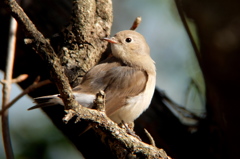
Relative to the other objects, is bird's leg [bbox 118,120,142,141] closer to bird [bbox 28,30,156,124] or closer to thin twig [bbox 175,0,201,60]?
bird [bbox 28,30,156,124]

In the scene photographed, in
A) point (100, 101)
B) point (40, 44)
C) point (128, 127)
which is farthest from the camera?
point (128, 127)

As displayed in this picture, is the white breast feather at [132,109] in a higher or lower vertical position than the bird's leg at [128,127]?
higher

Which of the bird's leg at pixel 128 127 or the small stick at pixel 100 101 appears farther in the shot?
the bird's leg at pixel 128 127

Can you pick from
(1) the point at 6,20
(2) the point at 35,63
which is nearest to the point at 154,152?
(2) the point at 35,63

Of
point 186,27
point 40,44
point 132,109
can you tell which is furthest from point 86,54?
point 40,44

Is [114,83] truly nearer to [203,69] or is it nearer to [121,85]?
[121,85]

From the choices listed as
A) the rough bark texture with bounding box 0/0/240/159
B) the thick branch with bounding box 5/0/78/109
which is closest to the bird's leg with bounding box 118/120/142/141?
the rough bark texture with bounding box 0/0/240/159

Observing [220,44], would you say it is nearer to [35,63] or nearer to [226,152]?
[226,152]

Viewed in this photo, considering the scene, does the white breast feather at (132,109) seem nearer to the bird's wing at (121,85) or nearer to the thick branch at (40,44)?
the bird's wing at (121,85)

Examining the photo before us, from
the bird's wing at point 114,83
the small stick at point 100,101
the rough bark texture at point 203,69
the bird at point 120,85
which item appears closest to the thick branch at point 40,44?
the small stick at point 100,101
